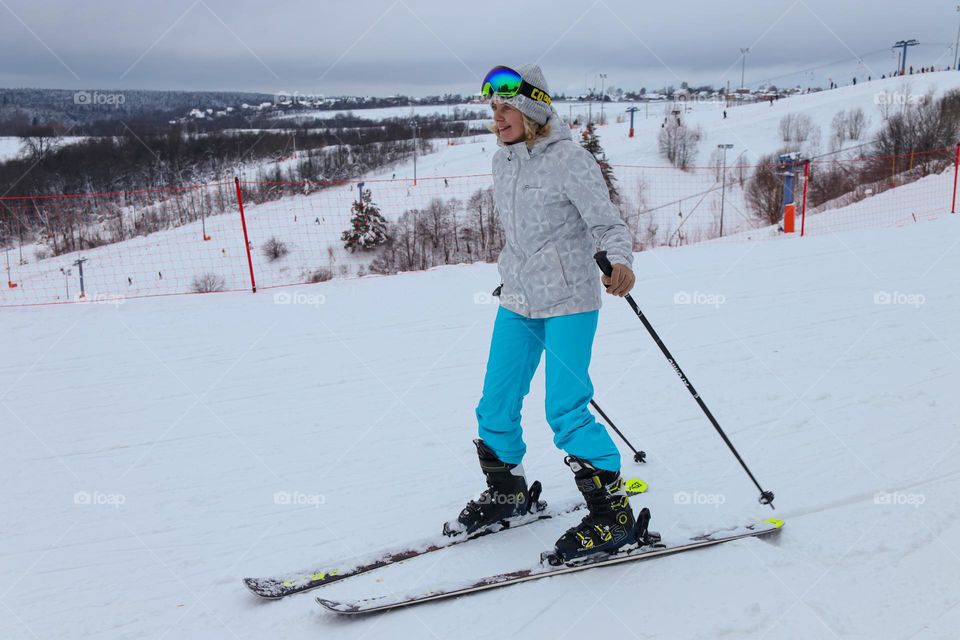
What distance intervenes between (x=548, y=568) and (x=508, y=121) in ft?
5.60

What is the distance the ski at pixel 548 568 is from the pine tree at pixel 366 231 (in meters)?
35.7

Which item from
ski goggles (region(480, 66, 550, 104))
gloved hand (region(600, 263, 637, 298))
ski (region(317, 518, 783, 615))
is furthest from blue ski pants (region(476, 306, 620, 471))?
ski goggles (region(480, 66, 550, 104))

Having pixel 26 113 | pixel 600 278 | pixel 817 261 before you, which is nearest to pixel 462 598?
pixel 600 278

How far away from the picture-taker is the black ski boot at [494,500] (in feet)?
8.64

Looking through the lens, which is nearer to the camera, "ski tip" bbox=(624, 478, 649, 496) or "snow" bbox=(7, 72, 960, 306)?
"ski tip" bbox=(624, 478, 649, 496)

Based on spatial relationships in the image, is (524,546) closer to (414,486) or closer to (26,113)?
(414,486)

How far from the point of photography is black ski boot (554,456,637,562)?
2.34 meters

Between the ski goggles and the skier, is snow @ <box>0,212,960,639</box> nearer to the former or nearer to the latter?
the skier

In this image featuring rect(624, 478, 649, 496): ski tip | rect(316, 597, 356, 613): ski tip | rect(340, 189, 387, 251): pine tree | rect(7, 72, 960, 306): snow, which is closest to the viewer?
rect(316, 597, 356, 613): ski tip

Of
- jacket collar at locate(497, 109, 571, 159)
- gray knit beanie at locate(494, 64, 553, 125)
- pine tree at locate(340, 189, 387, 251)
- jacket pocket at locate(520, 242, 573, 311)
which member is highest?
gray knit beanie at locate(494, 64, 553, 125)

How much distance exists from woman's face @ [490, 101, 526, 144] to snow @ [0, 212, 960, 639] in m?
1.65

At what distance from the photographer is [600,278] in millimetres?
2275

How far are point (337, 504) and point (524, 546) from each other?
965 millimetres

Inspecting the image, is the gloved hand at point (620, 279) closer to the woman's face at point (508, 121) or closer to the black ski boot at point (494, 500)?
the woman's face at point (508, 121)
